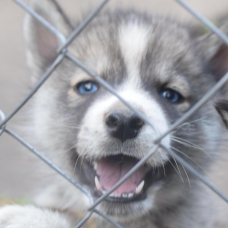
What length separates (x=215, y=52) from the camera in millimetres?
2867

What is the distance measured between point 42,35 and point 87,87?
575mm

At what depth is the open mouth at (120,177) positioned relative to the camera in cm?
233

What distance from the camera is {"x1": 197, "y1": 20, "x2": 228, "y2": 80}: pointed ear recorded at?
285 centimetres

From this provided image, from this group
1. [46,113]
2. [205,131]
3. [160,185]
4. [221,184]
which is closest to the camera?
[160,185]

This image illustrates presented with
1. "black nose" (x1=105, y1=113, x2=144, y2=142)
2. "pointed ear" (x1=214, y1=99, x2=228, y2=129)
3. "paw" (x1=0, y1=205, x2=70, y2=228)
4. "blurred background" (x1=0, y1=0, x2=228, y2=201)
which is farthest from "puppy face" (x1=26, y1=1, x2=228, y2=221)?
"pointed ear" (x1=214, y1=99, x2=228, y2=129)

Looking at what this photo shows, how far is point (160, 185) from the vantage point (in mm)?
2572

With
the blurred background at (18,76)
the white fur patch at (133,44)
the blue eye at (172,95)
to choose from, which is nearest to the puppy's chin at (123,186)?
the blue eye at (172,95)

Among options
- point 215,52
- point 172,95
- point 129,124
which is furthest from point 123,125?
point 215,52

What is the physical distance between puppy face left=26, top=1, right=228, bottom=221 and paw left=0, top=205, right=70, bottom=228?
0.25 meters

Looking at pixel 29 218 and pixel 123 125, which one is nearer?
pixel 123 125

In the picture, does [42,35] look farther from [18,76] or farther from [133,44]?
[18,76]

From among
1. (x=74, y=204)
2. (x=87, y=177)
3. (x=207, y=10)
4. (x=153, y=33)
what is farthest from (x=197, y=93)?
(x=207, y=10)

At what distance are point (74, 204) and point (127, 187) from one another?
587 millimetres

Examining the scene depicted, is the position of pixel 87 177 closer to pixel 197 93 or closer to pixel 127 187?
pixel 127 187
